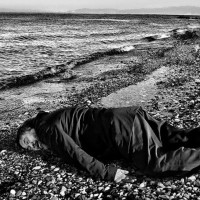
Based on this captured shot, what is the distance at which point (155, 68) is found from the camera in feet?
57.4

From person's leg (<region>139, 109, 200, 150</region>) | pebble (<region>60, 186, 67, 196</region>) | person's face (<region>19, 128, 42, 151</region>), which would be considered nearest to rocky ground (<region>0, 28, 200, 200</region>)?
pebble (<region>60, 186, 67, 196</region>)

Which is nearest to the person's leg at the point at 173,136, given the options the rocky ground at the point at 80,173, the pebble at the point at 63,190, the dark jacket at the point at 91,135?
the dark jacket at the point at 91,135

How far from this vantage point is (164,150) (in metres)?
6.12

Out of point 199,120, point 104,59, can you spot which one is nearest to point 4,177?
point 199,120

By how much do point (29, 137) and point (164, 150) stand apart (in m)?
2.92

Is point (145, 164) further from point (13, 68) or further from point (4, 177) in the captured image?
point (13, 68)

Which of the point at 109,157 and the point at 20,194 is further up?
the point at 109,157

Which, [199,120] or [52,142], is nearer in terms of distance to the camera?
[52,142]

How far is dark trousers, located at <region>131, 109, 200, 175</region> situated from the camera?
571cm

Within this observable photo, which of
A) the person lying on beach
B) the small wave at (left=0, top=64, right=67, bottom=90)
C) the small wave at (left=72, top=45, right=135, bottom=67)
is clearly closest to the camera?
the person lying on beach

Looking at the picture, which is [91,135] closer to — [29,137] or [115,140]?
[115,140]

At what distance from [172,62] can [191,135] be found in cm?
1304

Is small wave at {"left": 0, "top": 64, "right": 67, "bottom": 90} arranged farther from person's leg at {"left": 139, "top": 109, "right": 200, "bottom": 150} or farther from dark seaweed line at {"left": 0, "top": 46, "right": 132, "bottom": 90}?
person's leg at {"left": 139, "top": 109, "right": 200, "bottom": 150}

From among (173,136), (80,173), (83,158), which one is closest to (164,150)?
(173,136)
